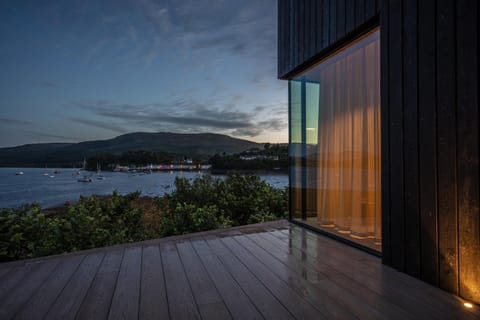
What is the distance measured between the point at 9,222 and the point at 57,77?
27.3ft

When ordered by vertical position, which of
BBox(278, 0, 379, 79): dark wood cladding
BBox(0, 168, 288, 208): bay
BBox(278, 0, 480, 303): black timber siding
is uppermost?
BBox(278, 0, 379, 79): dark wood cladding

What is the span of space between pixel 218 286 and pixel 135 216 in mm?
2627

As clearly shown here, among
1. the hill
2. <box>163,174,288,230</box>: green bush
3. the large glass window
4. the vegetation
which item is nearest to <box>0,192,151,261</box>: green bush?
the vegetation

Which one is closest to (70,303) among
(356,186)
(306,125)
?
(356,186)

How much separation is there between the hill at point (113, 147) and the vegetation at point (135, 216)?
829 centimetres

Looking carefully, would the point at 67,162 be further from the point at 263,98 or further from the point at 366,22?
the point at 366,22

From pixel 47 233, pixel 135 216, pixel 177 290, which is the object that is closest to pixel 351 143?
pixel 177 290

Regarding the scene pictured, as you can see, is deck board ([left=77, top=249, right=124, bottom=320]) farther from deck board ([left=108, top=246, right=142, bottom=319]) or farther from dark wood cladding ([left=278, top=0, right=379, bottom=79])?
dark wood cladding ([left=278, top=0, right=379, bottom=79])

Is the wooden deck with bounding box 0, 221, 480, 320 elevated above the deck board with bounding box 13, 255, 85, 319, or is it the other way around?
the wooden deck with bounding box 0, 221, 480, 320

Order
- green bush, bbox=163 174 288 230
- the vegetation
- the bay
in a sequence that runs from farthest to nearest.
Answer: the bay < green bush, bbox=163 174 288 230 < the vegetation

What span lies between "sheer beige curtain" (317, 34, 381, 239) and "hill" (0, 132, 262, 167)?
33.3 ft

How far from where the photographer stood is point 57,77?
29.1 feet

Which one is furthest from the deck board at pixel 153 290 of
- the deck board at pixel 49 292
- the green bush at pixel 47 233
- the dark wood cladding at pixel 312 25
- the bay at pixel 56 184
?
the bay at pixel 56 184

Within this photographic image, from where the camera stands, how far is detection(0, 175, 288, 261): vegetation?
8.33 feet
